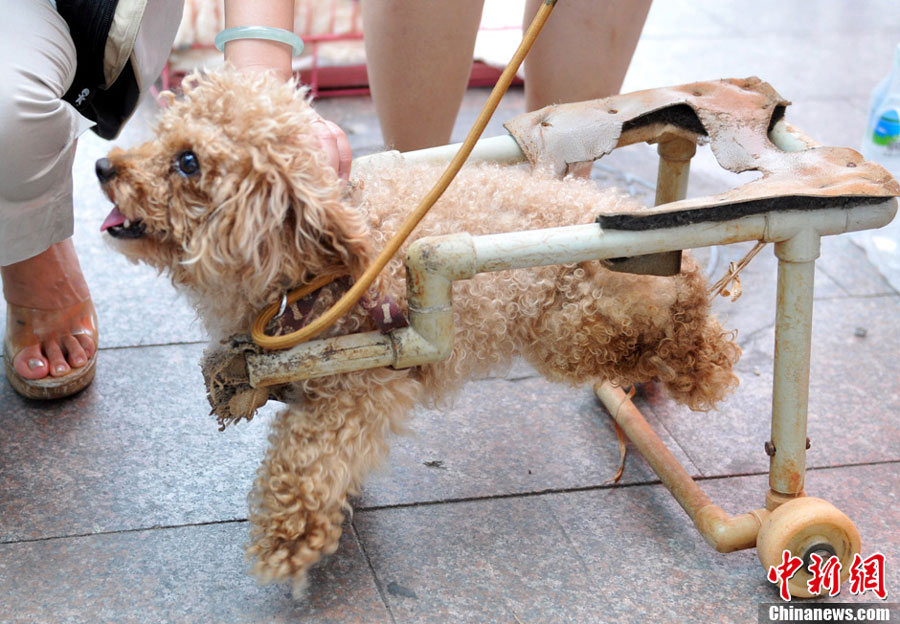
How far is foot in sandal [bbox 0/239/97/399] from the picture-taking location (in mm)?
2467

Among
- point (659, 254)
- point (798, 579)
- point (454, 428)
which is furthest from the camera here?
point (454, 428)

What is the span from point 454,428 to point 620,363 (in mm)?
643

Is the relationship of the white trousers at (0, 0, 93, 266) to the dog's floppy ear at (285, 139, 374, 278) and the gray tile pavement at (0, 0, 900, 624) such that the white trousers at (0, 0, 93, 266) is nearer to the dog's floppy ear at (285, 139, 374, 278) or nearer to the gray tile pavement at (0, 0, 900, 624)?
the gray tile pavement at (0, 0, 900, 624)

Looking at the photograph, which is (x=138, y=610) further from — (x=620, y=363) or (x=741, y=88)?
(x=741, y=88)

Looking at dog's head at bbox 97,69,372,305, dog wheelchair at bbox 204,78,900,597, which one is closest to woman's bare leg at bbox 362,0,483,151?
dog wheelchair at bbox 204,78,900,597

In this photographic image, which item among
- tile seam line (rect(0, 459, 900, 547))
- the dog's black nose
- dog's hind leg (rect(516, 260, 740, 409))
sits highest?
the dog's black nose

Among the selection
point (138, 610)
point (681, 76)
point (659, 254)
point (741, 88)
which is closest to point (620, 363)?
point (659, 254)

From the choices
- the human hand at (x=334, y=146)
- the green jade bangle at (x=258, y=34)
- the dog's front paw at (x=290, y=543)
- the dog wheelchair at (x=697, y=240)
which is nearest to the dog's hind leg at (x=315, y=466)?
the dog's front paw at (x=290, y=543)

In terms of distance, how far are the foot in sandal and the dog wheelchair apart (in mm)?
830

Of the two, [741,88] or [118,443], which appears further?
[118,443]

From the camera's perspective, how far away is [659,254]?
1.80 m

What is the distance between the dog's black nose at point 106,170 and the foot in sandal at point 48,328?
1002mm

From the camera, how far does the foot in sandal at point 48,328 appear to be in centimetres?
247

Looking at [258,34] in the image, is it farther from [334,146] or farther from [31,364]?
[31,364]
